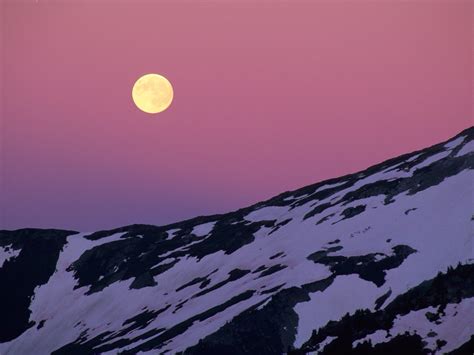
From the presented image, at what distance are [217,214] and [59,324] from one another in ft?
126

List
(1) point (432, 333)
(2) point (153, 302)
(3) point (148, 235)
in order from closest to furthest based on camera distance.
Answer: (1) point (432, 333), (2) point (153, 302), (3) point (148, 235)

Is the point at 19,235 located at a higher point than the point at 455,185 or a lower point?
higher

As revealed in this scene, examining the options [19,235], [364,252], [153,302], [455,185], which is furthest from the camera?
[19,235]

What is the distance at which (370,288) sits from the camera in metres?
75.6

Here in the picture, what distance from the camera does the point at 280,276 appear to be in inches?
3366

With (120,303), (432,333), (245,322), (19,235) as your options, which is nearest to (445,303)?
(432,333)

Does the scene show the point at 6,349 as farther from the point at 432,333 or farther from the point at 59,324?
the point at 432,333

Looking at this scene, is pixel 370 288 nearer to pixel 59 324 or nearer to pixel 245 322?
pixel 245 322

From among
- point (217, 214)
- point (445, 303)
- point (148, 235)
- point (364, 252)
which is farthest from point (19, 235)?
point (445, 303)

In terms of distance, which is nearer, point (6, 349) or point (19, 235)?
point (6, 349)

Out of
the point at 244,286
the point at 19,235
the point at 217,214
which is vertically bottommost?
the point at 244,286

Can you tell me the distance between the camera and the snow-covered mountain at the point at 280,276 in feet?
226

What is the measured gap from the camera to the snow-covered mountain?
226 ft

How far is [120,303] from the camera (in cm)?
11081
